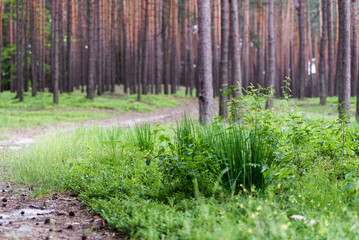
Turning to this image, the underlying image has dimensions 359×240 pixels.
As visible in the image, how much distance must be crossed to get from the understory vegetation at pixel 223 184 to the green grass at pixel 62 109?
305 inches

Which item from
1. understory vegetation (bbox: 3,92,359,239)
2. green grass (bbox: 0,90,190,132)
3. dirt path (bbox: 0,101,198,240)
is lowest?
dirt path (bbox: 0,101,198,240)

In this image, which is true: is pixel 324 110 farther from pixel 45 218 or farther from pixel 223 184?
pixel 45 218

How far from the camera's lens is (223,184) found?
375 centimetres

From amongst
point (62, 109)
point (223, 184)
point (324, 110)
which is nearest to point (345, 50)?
point (223, 184)

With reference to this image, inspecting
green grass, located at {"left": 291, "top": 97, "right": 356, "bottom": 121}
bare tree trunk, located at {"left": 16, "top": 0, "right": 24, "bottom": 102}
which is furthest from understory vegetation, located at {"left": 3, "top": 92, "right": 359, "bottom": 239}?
bare tree trunk, located at {"left": 16, "top": 0, "right": 24, "bottom": 102}

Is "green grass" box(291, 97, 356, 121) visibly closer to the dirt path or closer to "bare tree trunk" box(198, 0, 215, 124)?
"bare tree trunk" box(198, 0, 215, 124)

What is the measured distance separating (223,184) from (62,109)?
49.2 feet

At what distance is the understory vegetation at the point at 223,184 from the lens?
2.79m

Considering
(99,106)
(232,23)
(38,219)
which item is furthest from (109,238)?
(99,106)

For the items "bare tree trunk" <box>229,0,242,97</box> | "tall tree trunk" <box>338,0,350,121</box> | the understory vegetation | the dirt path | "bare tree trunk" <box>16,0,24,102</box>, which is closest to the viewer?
the understory vegetation

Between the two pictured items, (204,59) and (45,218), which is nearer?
(45,218)

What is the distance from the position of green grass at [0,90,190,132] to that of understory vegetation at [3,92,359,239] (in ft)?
25.4

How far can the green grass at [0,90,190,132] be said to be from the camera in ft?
43.7

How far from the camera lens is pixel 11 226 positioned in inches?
138
